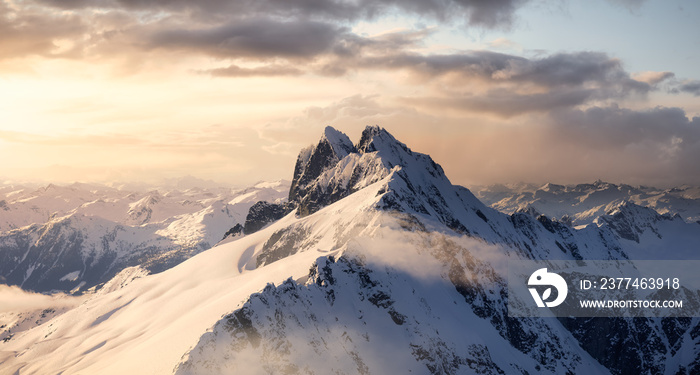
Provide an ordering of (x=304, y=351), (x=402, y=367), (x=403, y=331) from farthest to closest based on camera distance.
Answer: (x=403, y=331) < (x=402, y=367) < (x=304, y=351)

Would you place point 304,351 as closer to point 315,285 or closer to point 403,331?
point 315,285

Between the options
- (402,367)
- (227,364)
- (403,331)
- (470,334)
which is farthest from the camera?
(470,334)

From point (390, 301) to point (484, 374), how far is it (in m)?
39.7

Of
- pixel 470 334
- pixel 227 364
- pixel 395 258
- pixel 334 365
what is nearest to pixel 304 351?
pixel 334 365

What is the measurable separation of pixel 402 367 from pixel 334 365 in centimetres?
2265

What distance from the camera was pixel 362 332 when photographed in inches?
6698

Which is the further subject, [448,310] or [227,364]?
[448,310]

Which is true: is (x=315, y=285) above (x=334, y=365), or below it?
above

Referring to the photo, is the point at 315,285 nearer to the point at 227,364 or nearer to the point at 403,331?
the point at 403,331

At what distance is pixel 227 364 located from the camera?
461ft

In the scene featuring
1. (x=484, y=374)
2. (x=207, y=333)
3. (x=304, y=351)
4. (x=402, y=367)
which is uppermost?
(x=207, y=333)

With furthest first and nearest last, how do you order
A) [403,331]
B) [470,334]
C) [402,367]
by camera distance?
[470,334] → [403,331] → [402,367]

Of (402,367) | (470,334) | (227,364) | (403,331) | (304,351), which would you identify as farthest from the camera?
(470,334)

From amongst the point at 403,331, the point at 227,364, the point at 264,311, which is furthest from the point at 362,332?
the point at 227,364
